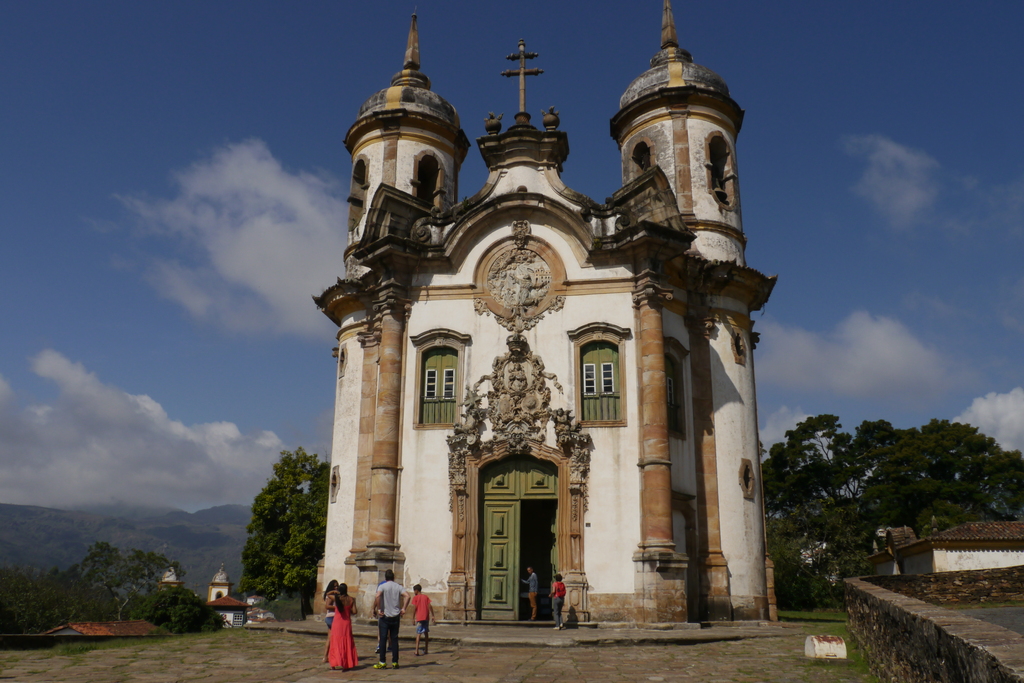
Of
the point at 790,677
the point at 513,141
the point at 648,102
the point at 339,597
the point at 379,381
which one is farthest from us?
the point at 648,102

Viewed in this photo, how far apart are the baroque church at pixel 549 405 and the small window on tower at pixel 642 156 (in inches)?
111

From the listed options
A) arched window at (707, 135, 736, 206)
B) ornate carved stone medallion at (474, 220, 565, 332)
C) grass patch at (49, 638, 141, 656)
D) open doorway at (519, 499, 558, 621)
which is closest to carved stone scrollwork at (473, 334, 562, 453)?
ornate carved stone medallion at (474, 220, 565, 332)

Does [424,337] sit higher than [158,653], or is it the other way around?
[424,337]

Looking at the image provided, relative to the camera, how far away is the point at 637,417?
17.5m

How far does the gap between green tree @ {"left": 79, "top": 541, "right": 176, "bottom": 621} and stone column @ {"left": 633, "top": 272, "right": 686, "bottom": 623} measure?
68.1 meters

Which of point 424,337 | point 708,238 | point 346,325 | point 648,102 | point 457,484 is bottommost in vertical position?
point 457,484

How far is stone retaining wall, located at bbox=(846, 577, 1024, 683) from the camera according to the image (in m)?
4.41

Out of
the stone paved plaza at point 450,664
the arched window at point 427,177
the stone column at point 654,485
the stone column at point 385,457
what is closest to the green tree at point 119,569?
the arched window at point 427,177

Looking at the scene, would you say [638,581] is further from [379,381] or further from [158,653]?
[158,653]

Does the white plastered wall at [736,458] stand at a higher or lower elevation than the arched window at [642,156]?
lower

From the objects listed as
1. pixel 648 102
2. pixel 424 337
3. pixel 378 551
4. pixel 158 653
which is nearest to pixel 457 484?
pixel 378 551

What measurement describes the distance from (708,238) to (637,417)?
7183 mm

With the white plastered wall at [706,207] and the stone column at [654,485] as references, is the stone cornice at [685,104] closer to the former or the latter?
the white plastered wall at [706,207]

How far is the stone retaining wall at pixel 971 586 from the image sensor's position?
18562 mm
